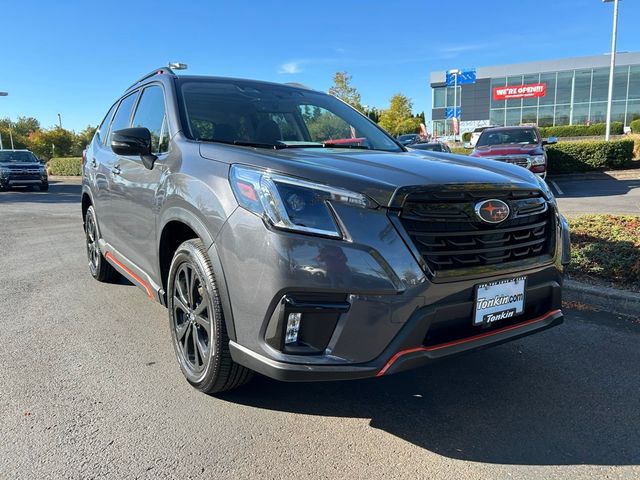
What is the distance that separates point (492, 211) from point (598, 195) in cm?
1195

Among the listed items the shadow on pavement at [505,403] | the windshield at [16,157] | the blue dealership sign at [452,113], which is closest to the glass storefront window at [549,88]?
the blue dealership sign at [452,113]

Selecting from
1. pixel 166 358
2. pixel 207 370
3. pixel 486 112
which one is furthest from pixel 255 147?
pixel 486 112

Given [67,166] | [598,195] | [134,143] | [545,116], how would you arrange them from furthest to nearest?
1. [545,116]
2. [67,166]
3. [598,195]
4. [134,143]

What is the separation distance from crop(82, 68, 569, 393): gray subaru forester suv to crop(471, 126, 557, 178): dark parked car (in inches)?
355

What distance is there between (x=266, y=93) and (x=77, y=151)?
221 ft

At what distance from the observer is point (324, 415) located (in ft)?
9.21

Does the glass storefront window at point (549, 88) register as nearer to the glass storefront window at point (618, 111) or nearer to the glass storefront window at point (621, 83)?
the glass storefront window at point (621, 83)

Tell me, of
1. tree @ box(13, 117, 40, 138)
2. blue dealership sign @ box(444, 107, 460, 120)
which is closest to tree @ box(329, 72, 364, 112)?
blue dealership sign @ box(444, 107, 460, 120)

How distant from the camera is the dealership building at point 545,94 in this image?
4853 cm

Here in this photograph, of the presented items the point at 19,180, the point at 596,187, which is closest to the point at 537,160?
the point at 596,187

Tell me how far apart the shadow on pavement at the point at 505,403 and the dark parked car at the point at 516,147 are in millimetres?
8444

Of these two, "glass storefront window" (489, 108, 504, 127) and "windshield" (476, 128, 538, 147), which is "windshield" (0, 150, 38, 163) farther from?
"glass storefront window" (489, 108, 504, 127)

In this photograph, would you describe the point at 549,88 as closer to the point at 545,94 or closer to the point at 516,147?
the point at 545,94

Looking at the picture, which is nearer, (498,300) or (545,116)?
(498,300)
